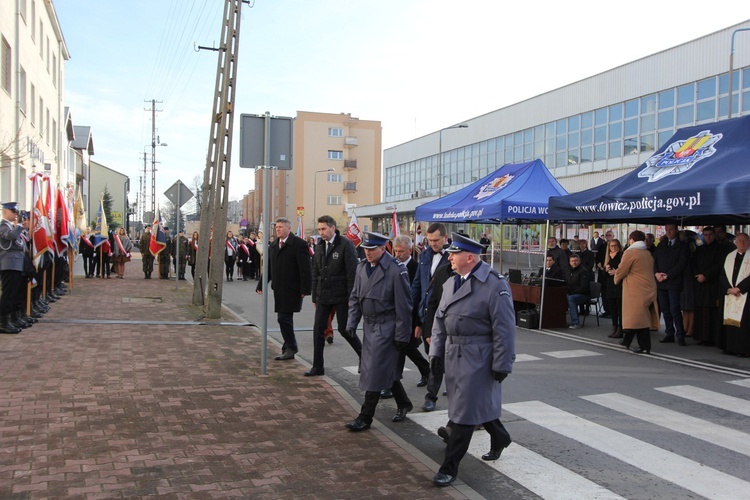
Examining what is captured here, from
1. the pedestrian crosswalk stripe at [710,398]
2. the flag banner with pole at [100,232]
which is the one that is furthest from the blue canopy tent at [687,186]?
the flag banner with pole at [100,232]

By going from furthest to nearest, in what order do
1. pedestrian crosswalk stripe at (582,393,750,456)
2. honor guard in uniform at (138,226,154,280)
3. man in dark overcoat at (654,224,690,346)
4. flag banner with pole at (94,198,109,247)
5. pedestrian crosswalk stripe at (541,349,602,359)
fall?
1. honor guard in uniform at (138,226,154,280)
2. flag banner with pole at (94,198,109,247)
3. man in dark overcoat at (654,224,690,346)
4. pedestrian crosswalk stripe at (541,349,602,359)
5. pedestrian crosswalk stripe at (582,393,750,456)

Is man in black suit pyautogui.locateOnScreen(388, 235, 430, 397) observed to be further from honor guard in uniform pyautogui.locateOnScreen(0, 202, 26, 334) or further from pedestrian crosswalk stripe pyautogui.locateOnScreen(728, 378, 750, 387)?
honor guard in uniform pyautogui.locateOnScreen(0, 202, 26, 334)

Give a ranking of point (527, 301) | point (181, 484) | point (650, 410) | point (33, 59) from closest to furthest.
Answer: point (181, 484) → point (650, 410) → point (527, 301) → point (33, 59)

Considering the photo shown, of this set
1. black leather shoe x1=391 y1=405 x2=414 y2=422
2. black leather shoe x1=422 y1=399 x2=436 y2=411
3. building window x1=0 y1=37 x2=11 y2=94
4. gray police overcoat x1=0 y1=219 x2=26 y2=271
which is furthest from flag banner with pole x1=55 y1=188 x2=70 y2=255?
black leather shoe x1=391 y1=405 x2=414 y2=422

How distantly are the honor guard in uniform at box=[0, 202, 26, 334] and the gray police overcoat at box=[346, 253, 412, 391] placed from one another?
22.2ft

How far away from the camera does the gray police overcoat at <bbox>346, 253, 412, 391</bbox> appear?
230 inches

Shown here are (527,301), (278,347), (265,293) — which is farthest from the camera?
(527,301)

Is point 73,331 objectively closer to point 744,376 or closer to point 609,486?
point 609,486

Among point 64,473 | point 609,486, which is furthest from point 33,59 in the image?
point 609,486

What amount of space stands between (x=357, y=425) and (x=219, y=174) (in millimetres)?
9233

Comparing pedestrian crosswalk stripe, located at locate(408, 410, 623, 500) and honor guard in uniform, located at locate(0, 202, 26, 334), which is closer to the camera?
pedestrian crosswalk stripe, located at locate(408, 410, 623, 500)

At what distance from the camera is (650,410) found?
670 cm

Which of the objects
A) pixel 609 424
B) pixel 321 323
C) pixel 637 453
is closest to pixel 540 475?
→ pixel 637 453

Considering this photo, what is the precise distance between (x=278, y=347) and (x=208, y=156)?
21.0 ft
